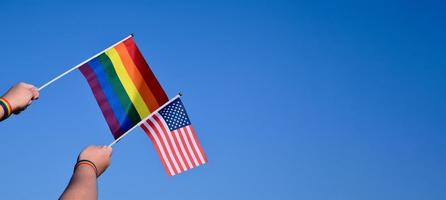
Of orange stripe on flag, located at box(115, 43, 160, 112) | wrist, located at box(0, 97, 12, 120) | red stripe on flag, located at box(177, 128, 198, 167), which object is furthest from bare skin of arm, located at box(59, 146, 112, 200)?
orange stripe on flag, located at box(115, 43, 160, 112)

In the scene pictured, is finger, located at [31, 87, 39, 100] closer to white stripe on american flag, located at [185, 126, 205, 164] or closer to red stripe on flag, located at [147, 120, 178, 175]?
red stripe on flag, located at [147, 120, 178, 175]

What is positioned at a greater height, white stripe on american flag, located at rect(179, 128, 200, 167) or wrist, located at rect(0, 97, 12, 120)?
white stripe on american flag, located at rect(179, 128, 200, 167)

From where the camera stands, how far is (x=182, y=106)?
9961mm

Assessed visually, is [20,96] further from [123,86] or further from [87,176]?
[123,86]

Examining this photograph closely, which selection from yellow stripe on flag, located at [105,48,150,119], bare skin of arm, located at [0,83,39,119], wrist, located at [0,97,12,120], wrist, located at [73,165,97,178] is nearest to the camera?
wrist, located at [73,165,97,178]

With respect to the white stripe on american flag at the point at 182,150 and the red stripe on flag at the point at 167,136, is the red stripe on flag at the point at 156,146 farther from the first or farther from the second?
the white stripe on american flag at the point at 182,150

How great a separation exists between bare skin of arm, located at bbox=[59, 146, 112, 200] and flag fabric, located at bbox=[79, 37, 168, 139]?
234 inches

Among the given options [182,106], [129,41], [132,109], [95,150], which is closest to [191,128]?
[182,106]

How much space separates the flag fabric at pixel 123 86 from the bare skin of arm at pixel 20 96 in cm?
519

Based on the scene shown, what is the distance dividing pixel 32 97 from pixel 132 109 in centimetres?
537

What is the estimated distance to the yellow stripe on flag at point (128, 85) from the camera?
10.3 m

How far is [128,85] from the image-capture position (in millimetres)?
10562

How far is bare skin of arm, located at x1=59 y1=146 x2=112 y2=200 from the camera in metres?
2.88

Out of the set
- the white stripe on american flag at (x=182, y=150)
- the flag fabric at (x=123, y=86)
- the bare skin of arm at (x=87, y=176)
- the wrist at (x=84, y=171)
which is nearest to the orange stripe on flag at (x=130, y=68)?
the flag fabric at (x=123, y=86)
